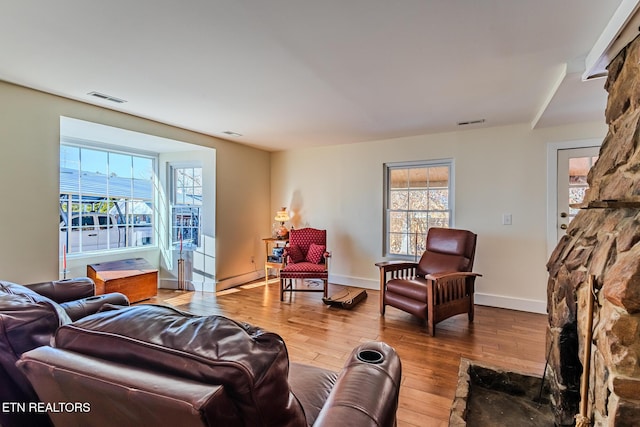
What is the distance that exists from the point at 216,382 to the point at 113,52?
2.29 meters

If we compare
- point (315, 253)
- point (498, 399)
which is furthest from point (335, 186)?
point (498, 399)

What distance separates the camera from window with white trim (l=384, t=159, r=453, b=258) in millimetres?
4188

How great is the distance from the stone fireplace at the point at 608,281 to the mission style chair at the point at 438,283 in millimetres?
1067

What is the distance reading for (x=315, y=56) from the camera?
2037mm

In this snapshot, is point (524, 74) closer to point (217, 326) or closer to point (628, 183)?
point (628, 183)

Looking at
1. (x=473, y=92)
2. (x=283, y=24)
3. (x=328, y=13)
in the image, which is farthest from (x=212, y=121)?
(x=473, y=92)

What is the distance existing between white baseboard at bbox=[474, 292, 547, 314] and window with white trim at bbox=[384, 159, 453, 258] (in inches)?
38.2

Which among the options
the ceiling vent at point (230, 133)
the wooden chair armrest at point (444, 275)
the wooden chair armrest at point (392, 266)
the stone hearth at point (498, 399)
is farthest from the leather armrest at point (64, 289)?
the wooden chair armrest at point (444, 275)

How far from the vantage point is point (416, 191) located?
4.38 metres

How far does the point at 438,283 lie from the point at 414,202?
1.73 metres

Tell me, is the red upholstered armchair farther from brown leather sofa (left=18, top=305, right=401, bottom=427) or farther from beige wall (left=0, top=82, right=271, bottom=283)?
brown leather sofa (left=18, top=305, right=401, bottom=427)

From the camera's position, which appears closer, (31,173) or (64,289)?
(64,289)

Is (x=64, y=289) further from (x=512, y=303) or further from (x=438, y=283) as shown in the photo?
(x=512, y=303)

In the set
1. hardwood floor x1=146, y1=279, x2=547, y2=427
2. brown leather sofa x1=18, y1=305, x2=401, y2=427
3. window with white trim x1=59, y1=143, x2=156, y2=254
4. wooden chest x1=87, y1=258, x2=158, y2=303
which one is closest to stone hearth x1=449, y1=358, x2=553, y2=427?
hardwood floor x1=146, y1=279, x2=547, y2=427
